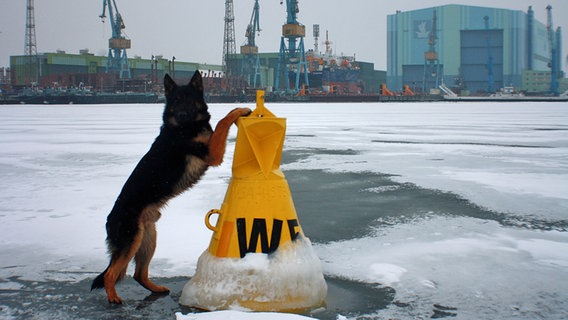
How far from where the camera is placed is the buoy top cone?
8.98 feet

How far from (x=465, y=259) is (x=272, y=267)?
4.75ft

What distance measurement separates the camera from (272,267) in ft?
8.68

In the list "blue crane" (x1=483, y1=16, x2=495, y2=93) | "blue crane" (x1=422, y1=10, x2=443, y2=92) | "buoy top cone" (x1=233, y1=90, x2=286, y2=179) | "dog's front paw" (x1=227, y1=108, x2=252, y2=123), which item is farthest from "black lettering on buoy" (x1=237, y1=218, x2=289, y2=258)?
"blue crane" (x1=422, y1=10, x2=443, y2=92)

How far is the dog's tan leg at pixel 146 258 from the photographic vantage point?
9.48 feet

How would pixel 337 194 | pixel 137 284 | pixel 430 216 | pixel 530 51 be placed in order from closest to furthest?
pixel 137 284, pixel 430 216, pixel 337 194, pixel 530 51

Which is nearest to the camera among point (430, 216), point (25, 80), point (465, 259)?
point (465, 259)

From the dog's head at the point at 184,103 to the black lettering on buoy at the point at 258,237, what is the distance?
56 centimetres

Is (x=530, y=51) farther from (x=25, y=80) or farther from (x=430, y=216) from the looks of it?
(x=430, y=216)

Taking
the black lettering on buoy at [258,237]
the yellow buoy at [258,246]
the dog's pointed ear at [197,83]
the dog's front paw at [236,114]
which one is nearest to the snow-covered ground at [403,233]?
the yellow buoy at [258,246]

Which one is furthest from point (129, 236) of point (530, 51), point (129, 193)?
point (530, 51)

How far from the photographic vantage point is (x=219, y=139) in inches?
105

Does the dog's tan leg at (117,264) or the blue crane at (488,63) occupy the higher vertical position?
the blue crane at (488,63)

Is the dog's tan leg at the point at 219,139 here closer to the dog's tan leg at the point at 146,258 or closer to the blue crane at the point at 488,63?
the dog's tan leg at the point at 146,258

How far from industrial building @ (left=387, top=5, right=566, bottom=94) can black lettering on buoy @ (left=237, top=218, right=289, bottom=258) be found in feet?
339
